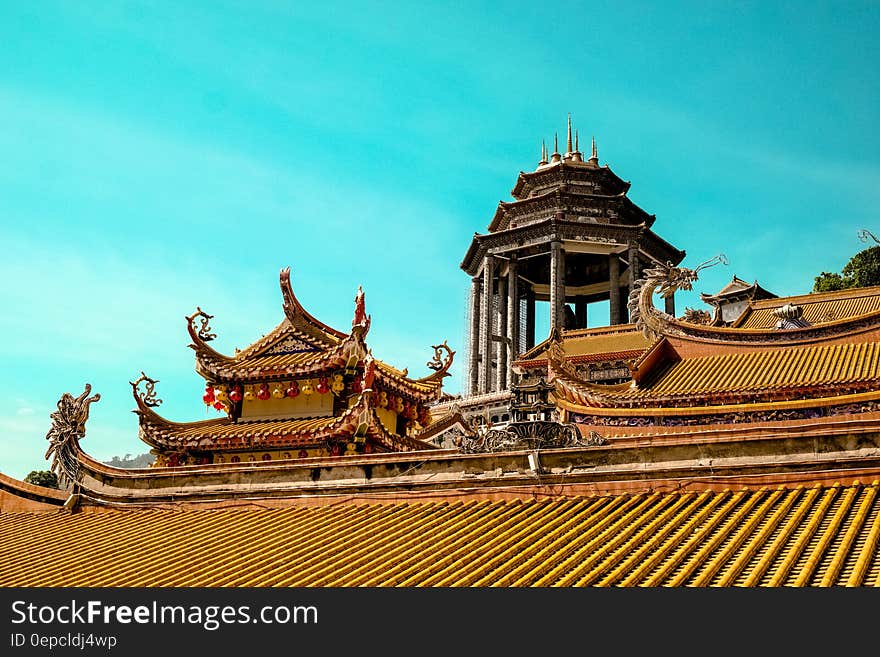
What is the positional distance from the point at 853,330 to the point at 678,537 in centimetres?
1690

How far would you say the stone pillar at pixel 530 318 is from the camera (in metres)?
63.5

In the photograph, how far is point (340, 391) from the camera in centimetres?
2098

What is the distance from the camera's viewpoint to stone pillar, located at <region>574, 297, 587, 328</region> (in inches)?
2537

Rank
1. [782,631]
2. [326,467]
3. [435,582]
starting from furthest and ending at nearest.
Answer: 1. [326,467]
2. [435,582]
3. [782,631]

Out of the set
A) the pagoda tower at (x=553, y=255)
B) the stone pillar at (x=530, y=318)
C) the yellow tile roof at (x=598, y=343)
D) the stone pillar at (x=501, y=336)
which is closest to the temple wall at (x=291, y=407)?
the yellow tile roof at (x=598, y=343)

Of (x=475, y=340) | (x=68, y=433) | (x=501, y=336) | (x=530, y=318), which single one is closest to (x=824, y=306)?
(x=501, y=336)

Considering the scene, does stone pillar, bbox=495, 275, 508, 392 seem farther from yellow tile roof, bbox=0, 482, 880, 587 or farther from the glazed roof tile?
yellow tile roof, bbox=0, 482, 880, 587

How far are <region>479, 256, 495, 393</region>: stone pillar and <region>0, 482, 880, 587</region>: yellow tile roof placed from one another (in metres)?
45.6

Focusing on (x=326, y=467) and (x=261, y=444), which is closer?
(x=326, y=467)

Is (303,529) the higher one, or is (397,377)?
(397,377)

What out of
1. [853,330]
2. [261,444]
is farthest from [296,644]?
[853,330]

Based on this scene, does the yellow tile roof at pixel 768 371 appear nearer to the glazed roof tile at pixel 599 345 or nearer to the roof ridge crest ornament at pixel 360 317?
the roof ridge crest ornament at pixel 360 317

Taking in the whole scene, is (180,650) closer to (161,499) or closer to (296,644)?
(296,644)

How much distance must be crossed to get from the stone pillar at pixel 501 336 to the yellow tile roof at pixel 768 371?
35107 millimetres
